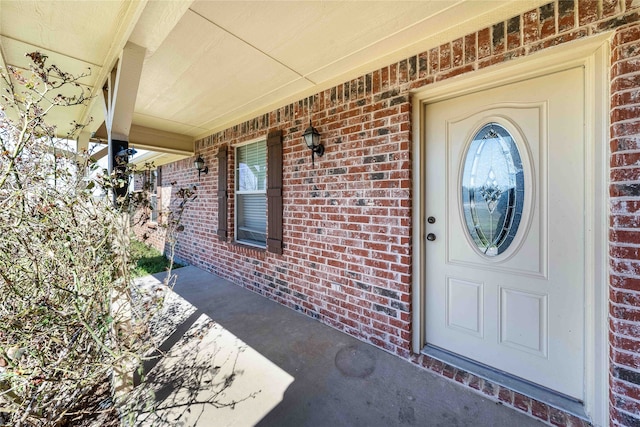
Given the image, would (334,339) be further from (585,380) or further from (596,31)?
(596,31)

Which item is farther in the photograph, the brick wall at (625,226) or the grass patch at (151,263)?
the grass patch at (151,263)

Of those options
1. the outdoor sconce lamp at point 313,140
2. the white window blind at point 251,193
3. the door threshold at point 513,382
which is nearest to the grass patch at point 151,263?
the white window blind at point 251,193

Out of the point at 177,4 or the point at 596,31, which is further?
the point at 177,4

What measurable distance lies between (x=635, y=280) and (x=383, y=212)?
1437mm

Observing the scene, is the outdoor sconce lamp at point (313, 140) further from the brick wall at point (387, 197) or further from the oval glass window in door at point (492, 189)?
the oval glass window in door at point (492, 189)

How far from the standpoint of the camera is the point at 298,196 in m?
2.99

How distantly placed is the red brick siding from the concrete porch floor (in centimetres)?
52

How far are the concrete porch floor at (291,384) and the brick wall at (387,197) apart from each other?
0.19m

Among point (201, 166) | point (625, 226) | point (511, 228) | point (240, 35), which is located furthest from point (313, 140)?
point (201, 166)

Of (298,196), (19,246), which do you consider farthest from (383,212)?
(19,246)

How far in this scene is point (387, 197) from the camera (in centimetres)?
219

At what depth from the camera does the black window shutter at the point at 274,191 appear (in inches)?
126

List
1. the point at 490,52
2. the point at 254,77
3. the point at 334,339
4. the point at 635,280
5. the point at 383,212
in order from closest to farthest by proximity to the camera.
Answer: the point at 635,280 < the point at 490,52 < the point at 383,212 < the point at 334,339 < the point at 254,77

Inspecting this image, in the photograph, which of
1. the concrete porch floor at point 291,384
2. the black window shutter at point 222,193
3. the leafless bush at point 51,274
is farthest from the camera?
the black window shutter at point 222,193
